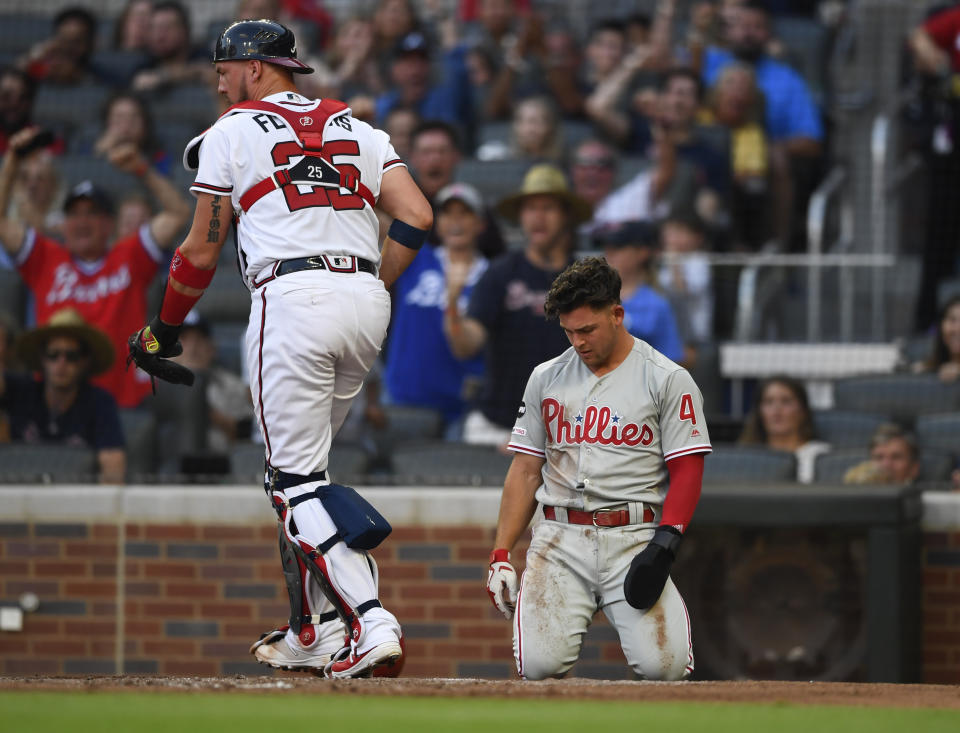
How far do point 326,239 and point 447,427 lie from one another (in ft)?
11.0

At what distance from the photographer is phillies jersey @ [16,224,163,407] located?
25.7ft

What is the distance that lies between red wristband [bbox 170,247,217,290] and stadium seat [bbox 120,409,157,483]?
2973 mm

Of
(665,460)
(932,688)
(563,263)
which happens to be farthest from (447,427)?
(932,688)

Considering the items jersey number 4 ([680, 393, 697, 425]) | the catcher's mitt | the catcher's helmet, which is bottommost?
jersey number 4 ([680, 393, 697, 425])

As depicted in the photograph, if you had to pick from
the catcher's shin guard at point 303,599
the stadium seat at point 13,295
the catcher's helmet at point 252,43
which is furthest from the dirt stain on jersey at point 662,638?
the stadium seat at point 13,295

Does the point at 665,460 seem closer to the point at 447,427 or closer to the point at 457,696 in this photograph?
the point at 457,696

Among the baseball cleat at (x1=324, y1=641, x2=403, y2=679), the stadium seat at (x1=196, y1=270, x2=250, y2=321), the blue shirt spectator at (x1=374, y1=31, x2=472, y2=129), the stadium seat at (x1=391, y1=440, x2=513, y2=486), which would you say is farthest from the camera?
the blue shirt spectator at (x1=374, y1=31, x2=472, y2=129)

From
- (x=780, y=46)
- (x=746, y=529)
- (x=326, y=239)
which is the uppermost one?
(x=780, y=46)

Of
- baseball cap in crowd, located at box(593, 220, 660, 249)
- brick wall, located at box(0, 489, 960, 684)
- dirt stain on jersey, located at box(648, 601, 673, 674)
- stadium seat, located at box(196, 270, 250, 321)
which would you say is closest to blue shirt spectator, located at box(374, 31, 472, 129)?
stadium seat, located at box(196, 270, 250, 321)

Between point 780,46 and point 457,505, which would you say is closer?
point 457,505

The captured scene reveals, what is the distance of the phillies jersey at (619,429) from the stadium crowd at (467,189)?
2.08 metres

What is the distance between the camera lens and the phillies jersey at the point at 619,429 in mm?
4637

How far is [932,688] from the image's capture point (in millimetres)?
4410

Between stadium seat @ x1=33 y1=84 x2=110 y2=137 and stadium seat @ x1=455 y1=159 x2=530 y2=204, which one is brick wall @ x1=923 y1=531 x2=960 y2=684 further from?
stadium seat @ x1=33 y1=84 x2=110 y2=137
